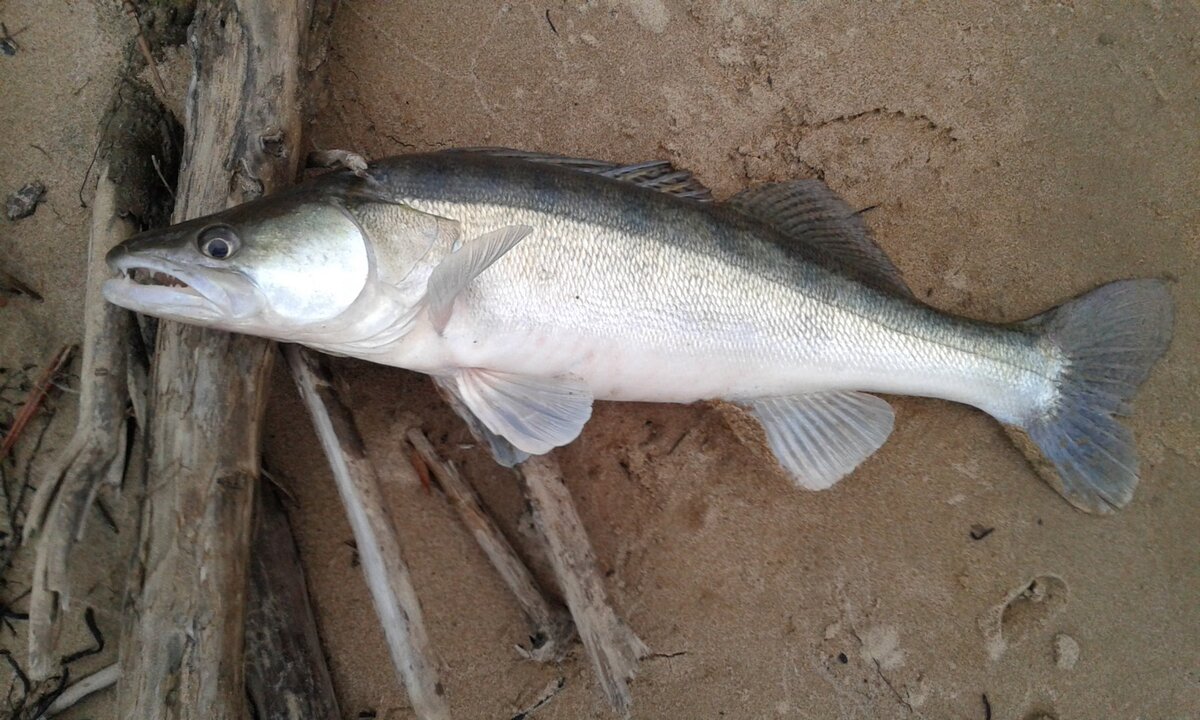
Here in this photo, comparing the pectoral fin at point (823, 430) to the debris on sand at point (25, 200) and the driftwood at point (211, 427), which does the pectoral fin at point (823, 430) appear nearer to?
the driftwood at point (211, 427)

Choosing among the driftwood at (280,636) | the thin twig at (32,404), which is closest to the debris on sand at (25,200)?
the thin twig at (32,404)

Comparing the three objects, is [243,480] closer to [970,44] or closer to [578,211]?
[578,211]

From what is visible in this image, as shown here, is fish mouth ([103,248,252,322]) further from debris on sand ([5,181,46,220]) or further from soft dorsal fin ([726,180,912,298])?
soft dorsal fin ([726,180,912,298])

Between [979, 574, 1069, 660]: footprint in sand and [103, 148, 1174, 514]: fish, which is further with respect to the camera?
[979, 574, 1069, 660]: footprint in sand

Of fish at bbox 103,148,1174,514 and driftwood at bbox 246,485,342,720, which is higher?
fish at bbox 103,148,1174,514

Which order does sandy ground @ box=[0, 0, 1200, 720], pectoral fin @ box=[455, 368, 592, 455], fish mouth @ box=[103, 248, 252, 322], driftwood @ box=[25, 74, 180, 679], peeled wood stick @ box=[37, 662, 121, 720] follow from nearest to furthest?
1. fish mouth @ box=[103, 248, 252, 322]
2. driftwood @ box=[25, 74, 180, 679]
3. pectoral fin @ box=[455, 368, 592, 455]
4. peeled wood stick @ box=[37, 662, 121, 720]
5. sandy ground @ box=[0, 0, 1200, 720]

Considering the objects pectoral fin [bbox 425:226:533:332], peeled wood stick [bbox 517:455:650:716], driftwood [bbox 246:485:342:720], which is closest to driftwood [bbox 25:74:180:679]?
driftwood [bbox 246:485:342:720]

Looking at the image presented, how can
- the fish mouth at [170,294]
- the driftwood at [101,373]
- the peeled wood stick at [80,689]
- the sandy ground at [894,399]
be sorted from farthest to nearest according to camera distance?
1. the sandy ground at [894,399]
2. the peeled wood stick at [80,689]
3. the driftwood at [101,373]
4. the fish mouth at [170,294]
